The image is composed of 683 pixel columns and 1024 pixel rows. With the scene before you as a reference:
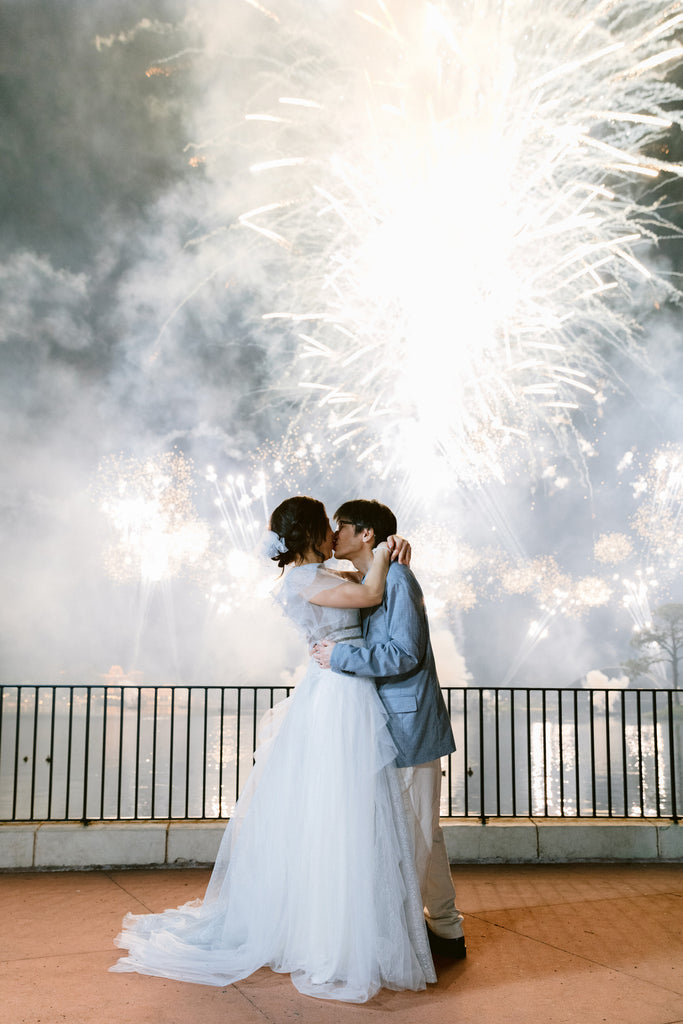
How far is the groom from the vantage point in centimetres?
341

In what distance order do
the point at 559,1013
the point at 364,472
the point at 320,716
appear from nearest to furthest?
the point at 559,1013, the point at 320,716, the point at 364,472

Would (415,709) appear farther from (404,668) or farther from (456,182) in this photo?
(456,182)

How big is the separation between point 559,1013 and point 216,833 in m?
2.77

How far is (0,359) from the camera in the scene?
101 ft

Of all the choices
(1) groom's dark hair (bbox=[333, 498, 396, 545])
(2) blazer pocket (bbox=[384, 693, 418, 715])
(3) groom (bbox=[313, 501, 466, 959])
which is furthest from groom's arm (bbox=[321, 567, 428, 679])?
(1) groom's dark hair (bbox=[333, 498, 396, 545])

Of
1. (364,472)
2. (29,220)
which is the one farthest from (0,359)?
(364,472)

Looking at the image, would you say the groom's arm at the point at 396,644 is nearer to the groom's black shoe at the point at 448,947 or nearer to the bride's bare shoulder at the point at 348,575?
the bride's bare shoulder at the point at 348,575

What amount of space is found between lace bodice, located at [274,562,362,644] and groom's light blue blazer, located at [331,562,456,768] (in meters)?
0.12

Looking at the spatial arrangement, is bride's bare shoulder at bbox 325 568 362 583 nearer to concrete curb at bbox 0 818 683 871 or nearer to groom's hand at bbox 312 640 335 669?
groom's hand at bbox 312 640 335 669

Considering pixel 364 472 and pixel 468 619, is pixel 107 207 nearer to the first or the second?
pixel 364 472

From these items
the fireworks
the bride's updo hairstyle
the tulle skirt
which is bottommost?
the tulle skirt

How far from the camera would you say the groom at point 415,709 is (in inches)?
134

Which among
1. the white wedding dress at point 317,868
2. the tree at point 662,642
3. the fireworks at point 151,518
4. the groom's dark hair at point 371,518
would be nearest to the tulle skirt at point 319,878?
the white wedding dress at point 317,868

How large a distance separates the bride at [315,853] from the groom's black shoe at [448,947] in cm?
35
